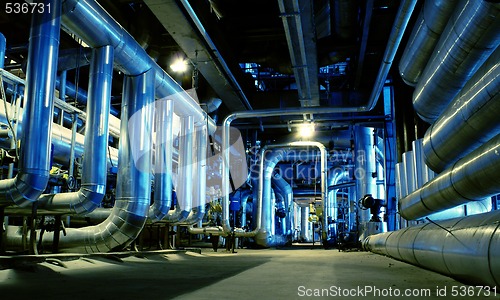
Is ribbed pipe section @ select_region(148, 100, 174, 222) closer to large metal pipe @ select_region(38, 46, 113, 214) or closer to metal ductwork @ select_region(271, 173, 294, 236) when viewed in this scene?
large metal pipe @ select_region(38, 46, 113, 214)

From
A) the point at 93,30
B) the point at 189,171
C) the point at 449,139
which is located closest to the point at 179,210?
the point at 189,171

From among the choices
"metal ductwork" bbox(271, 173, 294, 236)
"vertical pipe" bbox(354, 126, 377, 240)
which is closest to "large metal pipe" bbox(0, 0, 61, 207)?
"vertical pipe" bbox(354, 126, 377, 240)

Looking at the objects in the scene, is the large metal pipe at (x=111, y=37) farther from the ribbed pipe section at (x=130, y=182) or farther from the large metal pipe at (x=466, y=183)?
the large metal pipe at (x=466, y=183)

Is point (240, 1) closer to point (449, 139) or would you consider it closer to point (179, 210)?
point (179, 210)

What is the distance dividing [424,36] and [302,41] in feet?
5.90

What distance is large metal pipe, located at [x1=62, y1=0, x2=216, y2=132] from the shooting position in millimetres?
4207

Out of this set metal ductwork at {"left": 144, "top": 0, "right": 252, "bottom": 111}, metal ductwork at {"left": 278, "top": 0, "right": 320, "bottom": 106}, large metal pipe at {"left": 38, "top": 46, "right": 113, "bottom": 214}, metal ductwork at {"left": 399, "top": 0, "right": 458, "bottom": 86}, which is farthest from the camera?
metal ductwork at {"left": 144, "top": 0, "right": 252, "bottom": 111}

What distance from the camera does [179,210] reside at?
23.1 feet

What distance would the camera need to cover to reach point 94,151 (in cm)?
444

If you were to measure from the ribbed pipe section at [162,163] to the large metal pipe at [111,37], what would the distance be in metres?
0.25

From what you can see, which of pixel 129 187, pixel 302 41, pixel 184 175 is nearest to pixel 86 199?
pixel 129 187

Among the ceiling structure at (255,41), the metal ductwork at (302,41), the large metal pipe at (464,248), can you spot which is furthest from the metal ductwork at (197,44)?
the large metal pipe at (464,248)

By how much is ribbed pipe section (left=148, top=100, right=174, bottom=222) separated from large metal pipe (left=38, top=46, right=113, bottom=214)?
1797 mm

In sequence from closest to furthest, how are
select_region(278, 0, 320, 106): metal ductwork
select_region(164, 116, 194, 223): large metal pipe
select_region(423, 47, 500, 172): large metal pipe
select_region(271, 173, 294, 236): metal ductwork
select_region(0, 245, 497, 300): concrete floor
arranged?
select_region(0, 245, 497, 300): concrete floor → select_region(423, 47, 500, 172): large metal pipe → select_region(278, 0, 320, 106): metal ductwork → select_region(164, 116, 194, 223): large metal pipe → select_region(271, 173, 294, 236): metal ductwork
